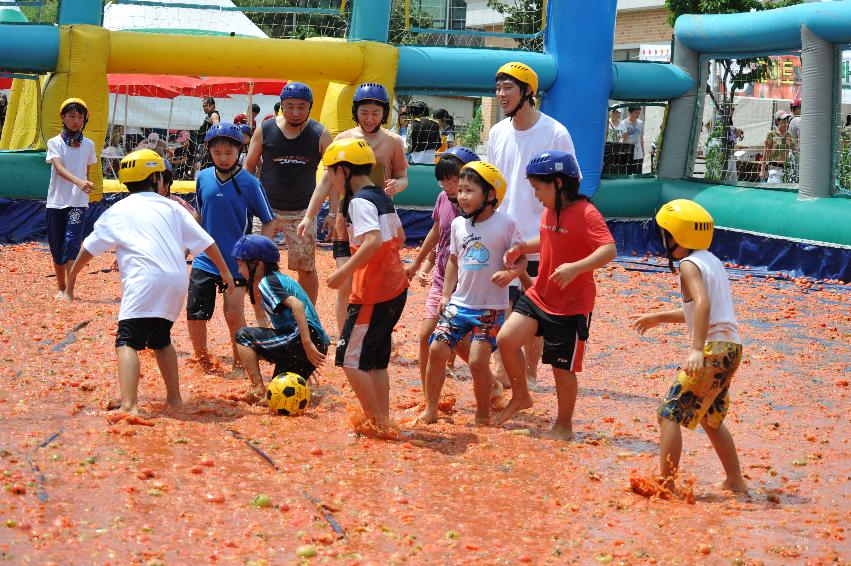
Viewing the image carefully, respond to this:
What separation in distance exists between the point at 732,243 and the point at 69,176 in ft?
28.9

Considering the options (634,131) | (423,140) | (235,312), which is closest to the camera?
(235,312)

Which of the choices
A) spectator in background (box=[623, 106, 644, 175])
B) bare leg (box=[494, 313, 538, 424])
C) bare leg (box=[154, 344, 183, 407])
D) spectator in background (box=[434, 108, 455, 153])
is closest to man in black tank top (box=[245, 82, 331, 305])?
bare leg (box=[154, 344, 183, 407])

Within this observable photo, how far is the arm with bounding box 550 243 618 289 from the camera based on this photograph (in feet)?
19.9

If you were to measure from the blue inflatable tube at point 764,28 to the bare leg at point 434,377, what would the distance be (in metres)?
9.39

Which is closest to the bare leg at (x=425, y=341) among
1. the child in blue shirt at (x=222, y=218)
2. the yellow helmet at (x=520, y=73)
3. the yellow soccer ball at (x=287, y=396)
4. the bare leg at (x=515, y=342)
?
the bare leg at (x=515, y=342)

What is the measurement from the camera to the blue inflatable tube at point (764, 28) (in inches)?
546

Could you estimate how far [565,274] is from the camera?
6.05m

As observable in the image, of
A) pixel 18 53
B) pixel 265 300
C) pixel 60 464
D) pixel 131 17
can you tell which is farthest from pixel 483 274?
pixel 131 17

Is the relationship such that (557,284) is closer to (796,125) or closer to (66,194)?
(66,194)

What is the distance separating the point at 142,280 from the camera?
251 inches

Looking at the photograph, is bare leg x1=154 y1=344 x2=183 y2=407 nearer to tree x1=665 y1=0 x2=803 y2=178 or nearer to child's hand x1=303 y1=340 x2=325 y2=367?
child's hand x1=303 y1=340 x2=325 y2=367

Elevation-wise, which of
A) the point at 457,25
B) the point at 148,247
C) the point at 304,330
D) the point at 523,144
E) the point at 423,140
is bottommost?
the point at 304,330

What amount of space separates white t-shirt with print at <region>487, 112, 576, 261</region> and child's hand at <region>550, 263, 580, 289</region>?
1310mm

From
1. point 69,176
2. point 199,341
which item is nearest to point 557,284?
point 199,341
